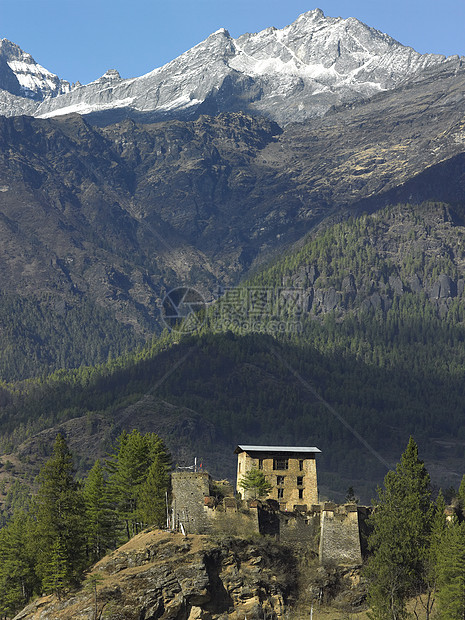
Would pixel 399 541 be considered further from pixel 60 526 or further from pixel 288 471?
pixel 60 526

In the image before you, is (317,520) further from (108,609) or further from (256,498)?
(108,609)

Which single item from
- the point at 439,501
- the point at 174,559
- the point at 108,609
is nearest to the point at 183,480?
the point at 174,559

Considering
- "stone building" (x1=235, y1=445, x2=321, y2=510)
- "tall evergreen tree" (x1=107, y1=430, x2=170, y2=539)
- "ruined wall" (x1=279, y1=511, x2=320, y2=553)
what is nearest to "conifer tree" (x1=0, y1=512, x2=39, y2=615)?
"tall evergreen tree" (x1=107, y1=430, x2=170, y2=539)

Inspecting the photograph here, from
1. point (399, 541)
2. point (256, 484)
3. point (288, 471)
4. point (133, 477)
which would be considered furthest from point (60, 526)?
point (399, 541)

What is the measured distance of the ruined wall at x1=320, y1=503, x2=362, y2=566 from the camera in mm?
117438

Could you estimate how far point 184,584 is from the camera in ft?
359

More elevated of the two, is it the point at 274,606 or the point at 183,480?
the point at 183,480

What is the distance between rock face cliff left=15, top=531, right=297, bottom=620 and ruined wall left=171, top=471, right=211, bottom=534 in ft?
5.72

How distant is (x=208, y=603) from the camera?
110m

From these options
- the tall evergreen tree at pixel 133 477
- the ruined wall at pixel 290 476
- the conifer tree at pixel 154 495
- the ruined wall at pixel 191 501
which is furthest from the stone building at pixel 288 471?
the tall evergreen tree at pixel 133 477

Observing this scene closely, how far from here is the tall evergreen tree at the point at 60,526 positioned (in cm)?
11506

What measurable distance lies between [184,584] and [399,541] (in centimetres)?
2397

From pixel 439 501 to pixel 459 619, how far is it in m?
22.8

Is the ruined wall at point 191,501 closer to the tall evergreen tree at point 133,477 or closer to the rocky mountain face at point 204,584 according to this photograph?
the rocky mountain face at point 204,584
